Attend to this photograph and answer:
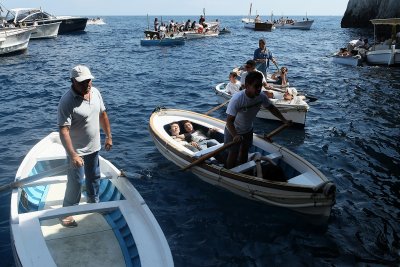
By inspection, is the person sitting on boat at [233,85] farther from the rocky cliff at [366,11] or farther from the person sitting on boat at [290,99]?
the rocky cliff at [366,11]

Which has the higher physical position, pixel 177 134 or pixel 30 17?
pixel 30 17

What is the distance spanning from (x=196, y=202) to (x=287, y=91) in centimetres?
651

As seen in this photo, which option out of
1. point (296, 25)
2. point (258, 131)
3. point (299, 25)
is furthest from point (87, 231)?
point (296, 25)

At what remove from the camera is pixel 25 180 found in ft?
21.7

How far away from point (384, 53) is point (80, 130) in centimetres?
2500

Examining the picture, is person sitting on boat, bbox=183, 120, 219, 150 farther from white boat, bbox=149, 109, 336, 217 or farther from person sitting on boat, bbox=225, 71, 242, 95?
person sitting on boat, bbox=225, 71, 242, 95

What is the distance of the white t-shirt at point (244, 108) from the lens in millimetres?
7500

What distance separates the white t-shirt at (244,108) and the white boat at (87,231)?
2580 millimetres

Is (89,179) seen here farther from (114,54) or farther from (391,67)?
(114,54)

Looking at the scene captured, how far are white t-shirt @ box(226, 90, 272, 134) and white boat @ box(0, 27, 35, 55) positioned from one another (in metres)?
26.2

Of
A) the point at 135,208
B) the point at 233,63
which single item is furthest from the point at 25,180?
the point at 233,63

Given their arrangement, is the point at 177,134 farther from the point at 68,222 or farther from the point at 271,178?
the point at 68,222

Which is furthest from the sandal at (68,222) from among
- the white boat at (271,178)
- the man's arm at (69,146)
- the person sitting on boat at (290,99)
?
the person sitting on boat at (290,99)

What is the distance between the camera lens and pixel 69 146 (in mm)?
5492
